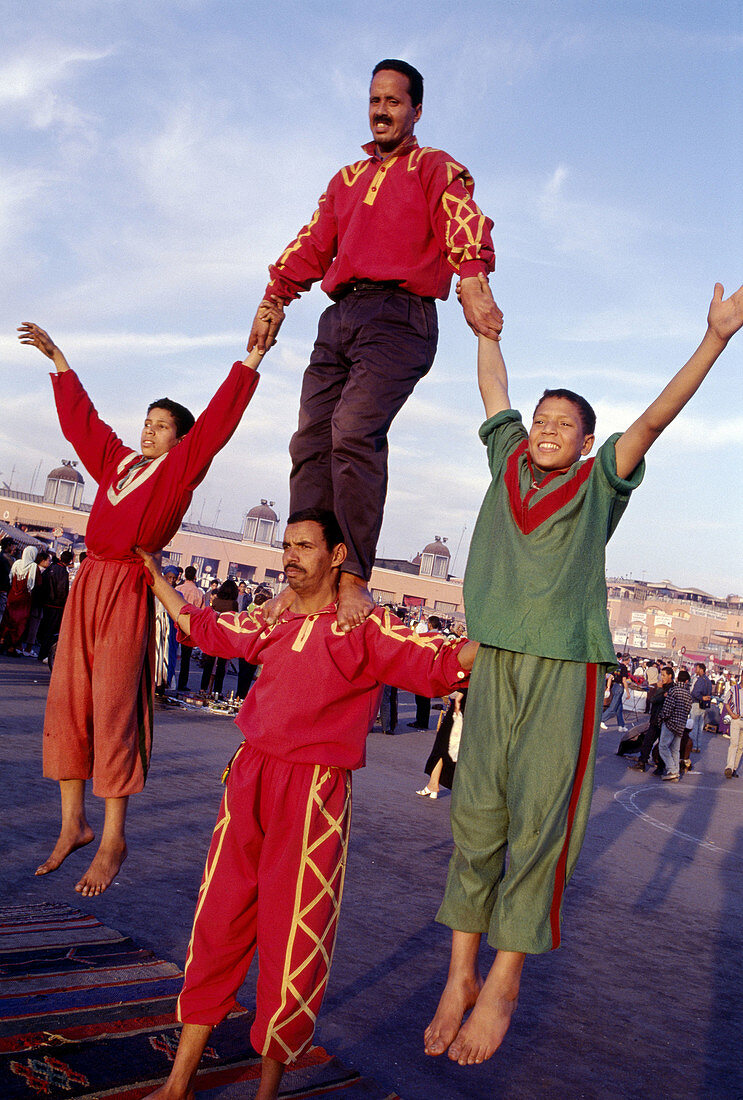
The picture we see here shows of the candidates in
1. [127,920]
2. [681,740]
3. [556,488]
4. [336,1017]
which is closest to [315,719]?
[556,488]

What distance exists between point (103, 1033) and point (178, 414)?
2.53 m

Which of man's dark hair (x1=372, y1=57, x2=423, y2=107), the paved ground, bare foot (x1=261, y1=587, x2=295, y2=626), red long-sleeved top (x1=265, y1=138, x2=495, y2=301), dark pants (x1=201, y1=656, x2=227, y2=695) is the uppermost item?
man's dark hair (x1=372, y1=57, x2=423, y2=107)

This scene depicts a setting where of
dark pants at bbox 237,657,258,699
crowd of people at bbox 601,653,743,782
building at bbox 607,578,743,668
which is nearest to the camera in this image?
dark pants at bbox 237,657,258,699

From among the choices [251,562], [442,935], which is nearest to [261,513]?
[251,562]

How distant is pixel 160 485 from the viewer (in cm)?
377

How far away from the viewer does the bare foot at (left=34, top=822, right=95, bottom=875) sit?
3.69 m

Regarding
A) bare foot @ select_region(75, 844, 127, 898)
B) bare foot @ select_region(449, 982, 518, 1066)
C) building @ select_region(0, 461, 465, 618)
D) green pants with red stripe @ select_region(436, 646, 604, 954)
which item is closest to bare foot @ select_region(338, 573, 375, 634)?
green pants with red stripe @ select_region(436, 646, 604, 954)

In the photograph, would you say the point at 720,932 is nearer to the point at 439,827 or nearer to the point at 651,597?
the point at 439,827

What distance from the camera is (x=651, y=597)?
334 ft

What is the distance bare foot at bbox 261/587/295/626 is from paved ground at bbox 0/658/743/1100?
211 centimetres

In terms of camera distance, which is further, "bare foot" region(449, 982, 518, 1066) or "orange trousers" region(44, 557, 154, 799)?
"orange trousers" region(44, 557, 154, 799)

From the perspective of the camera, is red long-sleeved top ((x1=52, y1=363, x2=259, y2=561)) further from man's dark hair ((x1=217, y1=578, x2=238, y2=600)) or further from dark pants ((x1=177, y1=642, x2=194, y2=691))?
dark pants ((x1=177, y1=642, x2=194, y2=691))

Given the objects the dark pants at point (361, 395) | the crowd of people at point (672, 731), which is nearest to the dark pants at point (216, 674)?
the crowd of people at point (672, 731)

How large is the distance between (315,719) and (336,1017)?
2251 millimetres
